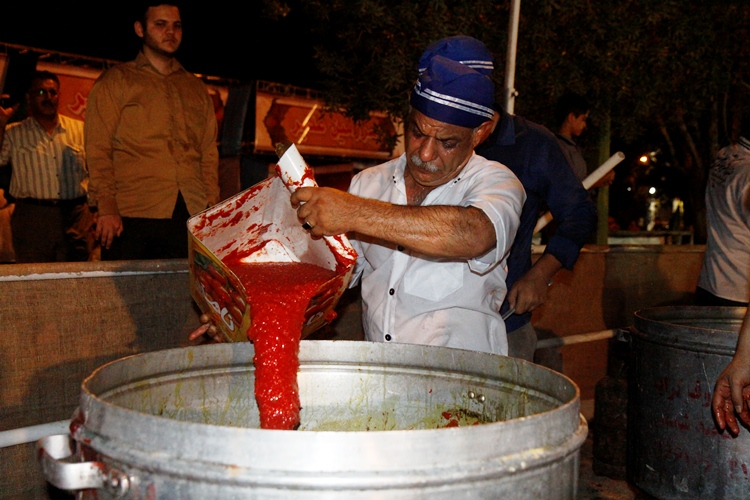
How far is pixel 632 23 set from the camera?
767 cm

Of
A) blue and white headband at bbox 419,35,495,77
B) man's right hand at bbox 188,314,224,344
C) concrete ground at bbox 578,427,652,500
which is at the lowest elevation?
concrete ground at bbox 578,427,652,500

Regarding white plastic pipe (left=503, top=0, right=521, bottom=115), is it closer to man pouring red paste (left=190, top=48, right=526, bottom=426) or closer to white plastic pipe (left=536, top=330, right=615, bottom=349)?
white plastic pipe (left=536, top=330, right=615, bottom=349)

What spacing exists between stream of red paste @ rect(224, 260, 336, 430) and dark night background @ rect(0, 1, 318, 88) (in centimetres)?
625

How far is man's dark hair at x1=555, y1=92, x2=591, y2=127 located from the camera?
6.11 meters

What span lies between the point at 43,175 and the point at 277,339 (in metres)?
4.50

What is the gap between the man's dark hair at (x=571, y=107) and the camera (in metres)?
6.11

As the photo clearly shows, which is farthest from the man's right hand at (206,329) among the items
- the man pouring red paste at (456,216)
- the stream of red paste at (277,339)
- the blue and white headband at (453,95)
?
the blue and white headband at (453,95)

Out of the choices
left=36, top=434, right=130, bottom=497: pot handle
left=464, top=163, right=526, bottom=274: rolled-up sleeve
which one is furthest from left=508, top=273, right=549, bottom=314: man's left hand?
left=36, top=434, right=130, bottom=497: pot handle

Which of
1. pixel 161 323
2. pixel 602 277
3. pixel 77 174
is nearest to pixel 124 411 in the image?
pixel 161 323

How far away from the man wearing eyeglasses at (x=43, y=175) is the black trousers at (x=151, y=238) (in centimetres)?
188

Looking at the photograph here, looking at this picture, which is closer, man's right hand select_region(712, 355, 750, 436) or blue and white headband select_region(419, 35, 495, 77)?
man's right hand select_region(712, 355, 750, 436)

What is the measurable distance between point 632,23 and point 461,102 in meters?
5.80

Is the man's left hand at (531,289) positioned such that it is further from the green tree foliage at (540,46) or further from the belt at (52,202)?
the belt at (52,202)

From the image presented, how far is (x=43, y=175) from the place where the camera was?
5957mm
